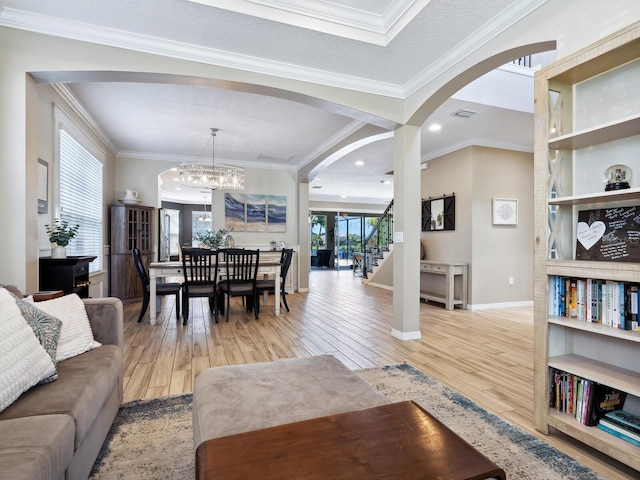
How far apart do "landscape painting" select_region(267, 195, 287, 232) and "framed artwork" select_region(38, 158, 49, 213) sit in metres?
4.33

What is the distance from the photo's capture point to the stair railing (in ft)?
27.9

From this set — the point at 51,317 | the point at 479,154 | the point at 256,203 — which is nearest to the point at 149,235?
the point at 256,203

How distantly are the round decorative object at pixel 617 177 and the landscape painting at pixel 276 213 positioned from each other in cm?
621

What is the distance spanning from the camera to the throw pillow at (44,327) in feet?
4.89

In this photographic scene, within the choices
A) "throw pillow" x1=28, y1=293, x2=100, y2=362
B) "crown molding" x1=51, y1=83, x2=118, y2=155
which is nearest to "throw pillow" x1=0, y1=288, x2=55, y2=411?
"throw pillow" x1=28, y1=293, x2=100, y2=362

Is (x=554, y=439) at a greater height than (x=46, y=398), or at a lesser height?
lesser

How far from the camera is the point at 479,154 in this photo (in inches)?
220

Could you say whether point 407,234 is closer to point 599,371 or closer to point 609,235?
point 609,235

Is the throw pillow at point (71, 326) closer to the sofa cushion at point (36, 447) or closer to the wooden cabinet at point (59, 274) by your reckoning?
the sofa cushion at point (36, 447)

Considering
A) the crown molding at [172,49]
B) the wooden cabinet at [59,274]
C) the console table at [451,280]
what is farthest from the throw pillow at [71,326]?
the console table at [451,280]

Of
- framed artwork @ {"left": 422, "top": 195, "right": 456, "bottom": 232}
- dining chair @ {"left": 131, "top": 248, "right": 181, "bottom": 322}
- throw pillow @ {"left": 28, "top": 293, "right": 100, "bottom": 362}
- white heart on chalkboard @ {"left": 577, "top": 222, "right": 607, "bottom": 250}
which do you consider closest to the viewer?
throw pillow @ {"left": 28, "top": 293, "right": 100, "bottom": 362}

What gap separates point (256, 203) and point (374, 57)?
480 cm

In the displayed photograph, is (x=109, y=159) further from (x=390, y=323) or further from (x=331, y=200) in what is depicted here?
(x=331, y=200)

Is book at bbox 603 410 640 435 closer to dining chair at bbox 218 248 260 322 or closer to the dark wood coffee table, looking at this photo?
the dark wood coffee table
